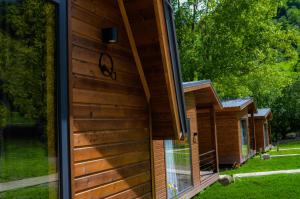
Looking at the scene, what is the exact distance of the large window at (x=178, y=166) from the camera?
29.6 ft

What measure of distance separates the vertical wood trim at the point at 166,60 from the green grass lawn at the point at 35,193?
77.7 inches

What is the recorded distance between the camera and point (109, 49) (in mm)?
4293

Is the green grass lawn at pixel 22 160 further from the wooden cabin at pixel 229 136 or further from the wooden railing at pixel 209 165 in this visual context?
the wooden cabin at pixel 229 136

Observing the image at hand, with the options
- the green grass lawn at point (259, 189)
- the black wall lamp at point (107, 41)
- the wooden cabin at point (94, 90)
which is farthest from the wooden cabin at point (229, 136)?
the black wall lamp at point (107, 41)

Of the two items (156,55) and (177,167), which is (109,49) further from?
(177,167)

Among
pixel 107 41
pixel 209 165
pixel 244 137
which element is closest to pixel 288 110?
pixel 244 137

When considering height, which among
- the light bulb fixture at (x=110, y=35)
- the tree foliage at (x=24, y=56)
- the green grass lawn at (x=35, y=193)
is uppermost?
the light bulb fixture at (x=110, y=35)

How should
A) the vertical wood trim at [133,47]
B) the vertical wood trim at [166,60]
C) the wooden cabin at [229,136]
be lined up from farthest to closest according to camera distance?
the wooden cabin at [229,136], the vertical wood trim at [133,47], the vertical wood trim at [166,60]

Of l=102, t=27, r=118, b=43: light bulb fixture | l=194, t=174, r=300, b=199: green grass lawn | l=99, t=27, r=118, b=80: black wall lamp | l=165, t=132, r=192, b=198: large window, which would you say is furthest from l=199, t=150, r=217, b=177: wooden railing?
l=102, t=27, r=118, b=43: light bulb fixture

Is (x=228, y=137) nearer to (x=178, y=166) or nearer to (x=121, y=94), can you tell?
(x=178, y=166)

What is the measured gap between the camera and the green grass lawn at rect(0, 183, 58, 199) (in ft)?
8.55

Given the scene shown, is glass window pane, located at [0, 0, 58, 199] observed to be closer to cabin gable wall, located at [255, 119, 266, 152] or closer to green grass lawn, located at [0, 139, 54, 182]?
green grass lawn, located at [0, 139, 54, 182]

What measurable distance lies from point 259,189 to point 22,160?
30.0ft

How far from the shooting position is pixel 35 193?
112 inches
